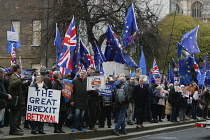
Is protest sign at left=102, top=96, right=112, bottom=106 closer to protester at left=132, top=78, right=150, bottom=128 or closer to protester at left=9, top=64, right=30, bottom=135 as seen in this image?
protester at left=132, top=78, right=150, bottom=128

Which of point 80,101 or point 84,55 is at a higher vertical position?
point 84,55

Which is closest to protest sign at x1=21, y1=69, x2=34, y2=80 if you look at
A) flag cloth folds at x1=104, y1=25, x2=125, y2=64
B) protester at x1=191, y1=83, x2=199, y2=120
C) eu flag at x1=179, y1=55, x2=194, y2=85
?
flag cloth folds at x1=104, y1=25, x2=125, y2=64

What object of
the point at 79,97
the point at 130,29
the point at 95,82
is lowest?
the point at 79,97

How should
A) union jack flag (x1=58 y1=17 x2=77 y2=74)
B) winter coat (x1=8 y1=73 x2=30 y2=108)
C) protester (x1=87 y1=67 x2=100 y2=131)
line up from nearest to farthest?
1. winter coat (x1=8 y1=73 x2=30 y2=108)
2. protester (x1=87 y1=67 x2=100 y2=131)
3. union jack flag (x1=58 y1=17 x2=77 y2=74)

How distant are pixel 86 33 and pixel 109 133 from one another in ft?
46.6

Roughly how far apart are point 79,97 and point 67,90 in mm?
554

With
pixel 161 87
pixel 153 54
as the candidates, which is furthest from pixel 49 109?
pixel 153 54

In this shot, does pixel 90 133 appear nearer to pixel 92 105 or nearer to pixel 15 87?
pixel 92 105

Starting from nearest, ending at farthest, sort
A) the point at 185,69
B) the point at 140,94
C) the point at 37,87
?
the point at 37,87 → the point at 140,94 → the point at 185,69

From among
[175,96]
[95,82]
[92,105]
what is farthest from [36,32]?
[95,82]

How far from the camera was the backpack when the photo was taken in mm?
15951

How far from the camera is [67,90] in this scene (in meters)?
14.1

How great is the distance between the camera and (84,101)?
14555mm

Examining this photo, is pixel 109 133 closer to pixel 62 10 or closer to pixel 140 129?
pixel 140 129
